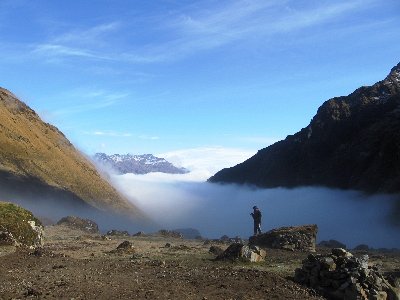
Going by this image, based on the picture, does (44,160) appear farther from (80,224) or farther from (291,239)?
(291,239)

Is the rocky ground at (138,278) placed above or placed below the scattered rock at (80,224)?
below

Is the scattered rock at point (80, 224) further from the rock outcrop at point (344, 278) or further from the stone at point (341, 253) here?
the rock outcrop at point (344, 278)

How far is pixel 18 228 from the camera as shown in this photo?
28281mm

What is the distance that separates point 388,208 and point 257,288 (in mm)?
102656

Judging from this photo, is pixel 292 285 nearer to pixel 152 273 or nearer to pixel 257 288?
pixel 257 288

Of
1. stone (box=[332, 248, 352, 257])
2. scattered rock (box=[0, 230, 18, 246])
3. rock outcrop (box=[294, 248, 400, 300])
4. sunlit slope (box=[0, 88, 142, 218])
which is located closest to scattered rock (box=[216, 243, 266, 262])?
rock outcrop (box=[294, 248, 400, 300])

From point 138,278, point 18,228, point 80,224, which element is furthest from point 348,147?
point 138,278

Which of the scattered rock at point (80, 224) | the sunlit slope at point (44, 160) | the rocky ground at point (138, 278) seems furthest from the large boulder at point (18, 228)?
the sunlit slope at point (44, 160)

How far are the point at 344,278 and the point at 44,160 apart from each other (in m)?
89.9

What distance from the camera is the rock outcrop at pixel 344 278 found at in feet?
61.1

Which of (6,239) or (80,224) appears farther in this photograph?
(80,224)

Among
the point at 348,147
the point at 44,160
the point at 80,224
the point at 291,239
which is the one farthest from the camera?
the point at 348,147

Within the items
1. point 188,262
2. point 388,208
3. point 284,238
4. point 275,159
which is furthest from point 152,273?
point 275,159

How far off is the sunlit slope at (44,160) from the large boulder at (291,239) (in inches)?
2703
